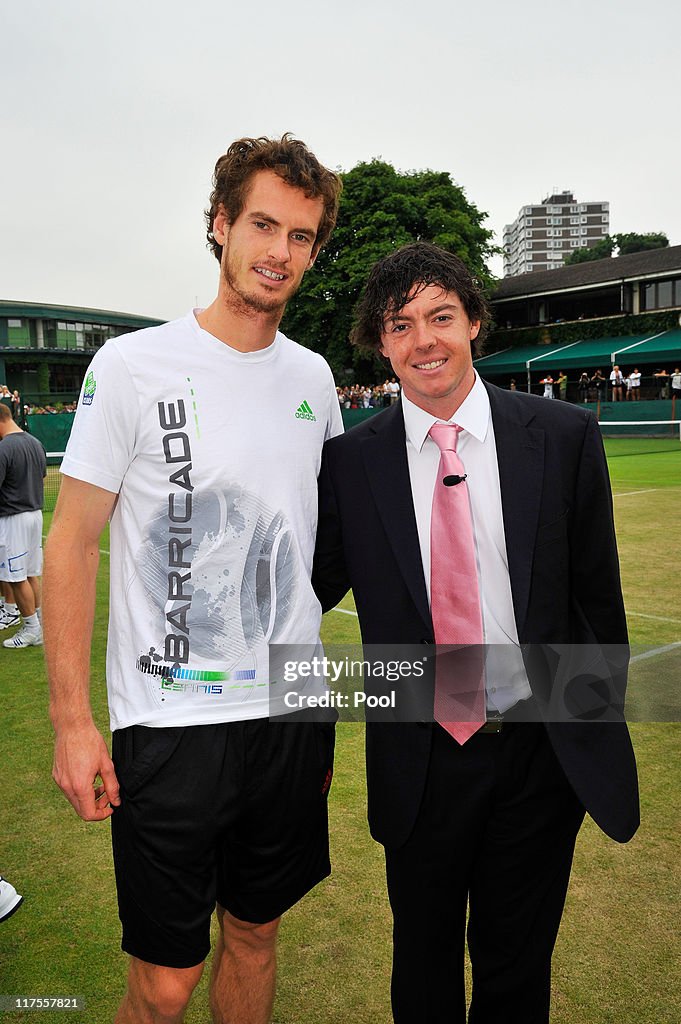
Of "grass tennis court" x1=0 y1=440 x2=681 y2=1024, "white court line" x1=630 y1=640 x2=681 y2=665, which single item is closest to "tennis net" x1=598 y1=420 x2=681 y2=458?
"white court line" x1=630 y1=640 x2=681 y2=665

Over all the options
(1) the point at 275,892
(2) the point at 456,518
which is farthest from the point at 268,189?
(1) the point at 275,892

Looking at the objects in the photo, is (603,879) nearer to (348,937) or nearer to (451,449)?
(348,937)

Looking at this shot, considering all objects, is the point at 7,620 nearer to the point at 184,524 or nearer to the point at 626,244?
the point at 184,524

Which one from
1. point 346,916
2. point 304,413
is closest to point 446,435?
point 304,413

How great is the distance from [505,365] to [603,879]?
152 feet

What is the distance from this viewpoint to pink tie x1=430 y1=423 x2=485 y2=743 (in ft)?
8.15

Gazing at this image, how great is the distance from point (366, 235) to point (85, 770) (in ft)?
143

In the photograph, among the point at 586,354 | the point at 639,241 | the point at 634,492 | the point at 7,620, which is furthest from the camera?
the point at 639,241

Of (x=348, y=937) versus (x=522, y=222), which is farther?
(x=522, y=222)

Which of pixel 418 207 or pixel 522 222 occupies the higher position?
pixel 522 222

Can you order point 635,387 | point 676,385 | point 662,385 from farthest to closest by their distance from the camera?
point 635,387
point 662,385
point 676,385

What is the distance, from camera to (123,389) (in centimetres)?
248

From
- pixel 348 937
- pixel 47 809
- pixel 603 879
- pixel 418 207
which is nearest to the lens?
pixel 348 937

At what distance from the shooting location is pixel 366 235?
4312cm
